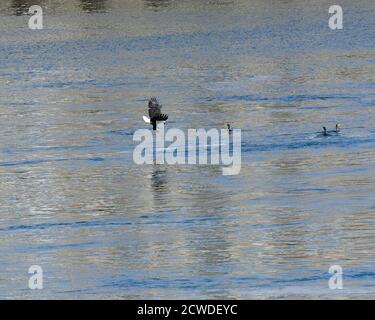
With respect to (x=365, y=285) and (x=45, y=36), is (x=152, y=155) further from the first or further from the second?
(x=45, y=36)

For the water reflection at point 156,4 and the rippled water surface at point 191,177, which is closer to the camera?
the rippled water surface at point 191,177

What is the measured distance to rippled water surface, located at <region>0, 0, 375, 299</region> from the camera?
31219 mm

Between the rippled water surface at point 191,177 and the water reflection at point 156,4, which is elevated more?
the water reflection at point 156,4

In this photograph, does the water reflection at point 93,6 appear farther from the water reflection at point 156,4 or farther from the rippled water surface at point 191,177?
the rippled water surface at point 191,177

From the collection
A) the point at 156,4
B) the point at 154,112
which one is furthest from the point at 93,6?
the point at 154,112

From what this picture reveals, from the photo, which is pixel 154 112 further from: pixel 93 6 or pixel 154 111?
pixel 93 6

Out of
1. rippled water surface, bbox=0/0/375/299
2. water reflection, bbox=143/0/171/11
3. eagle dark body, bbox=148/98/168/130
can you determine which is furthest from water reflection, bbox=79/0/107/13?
eagle dark body, bbox=148/98/168/130

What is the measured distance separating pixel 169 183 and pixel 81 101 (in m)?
19.9

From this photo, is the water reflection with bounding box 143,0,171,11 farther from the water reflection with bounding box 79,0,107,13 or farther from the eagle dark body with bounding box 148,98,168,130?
the eagle dark body with bounding box 148,98,168,130

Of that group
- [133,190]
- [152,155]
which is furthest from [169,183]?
[152,155]

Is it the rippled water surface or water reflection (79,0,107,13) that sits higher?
water reflection (79,0,107,13)

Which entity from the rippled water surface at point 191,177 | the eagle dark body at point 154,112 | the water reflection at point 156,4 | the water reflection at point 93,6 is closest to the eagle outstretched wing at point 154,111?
the eagle dark body at point 154,112

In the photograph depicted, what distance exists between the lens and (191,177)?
4178 centimetres

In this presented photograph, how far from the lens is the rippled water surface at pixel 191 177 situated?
31219mm
